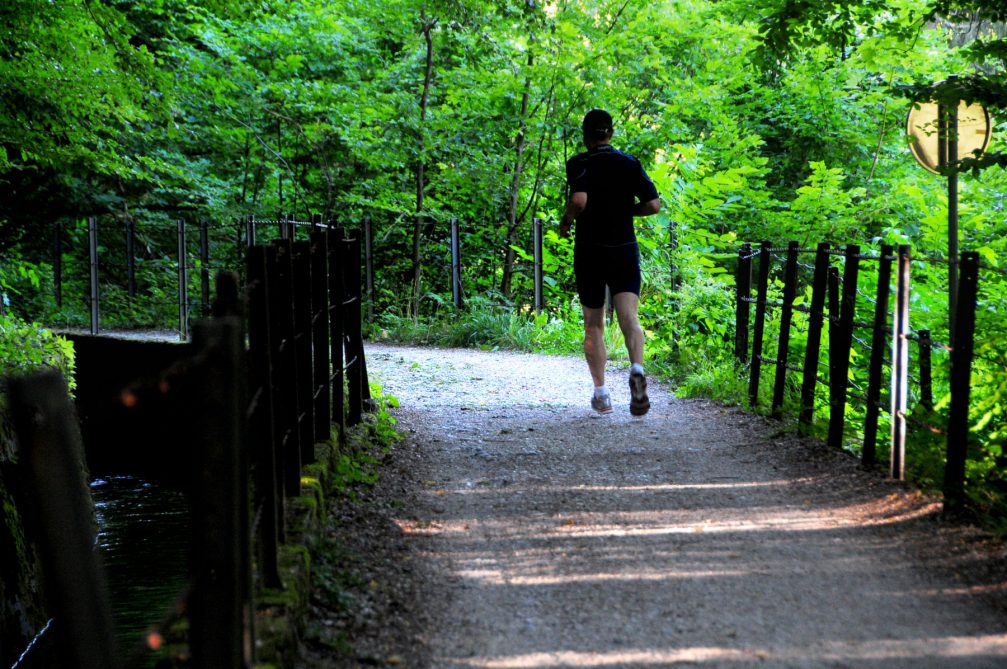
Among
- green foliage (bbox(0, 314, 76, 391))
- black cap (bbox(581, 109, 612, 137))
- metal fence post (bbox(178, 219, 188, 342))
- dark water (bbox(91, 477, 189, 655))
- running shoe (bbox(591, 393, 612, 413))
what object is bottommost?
dark water (bbox(91, 477, 189, 655))

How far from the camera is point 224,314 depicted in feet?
9.53

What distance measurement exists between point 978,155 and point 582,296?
2876 millimetres

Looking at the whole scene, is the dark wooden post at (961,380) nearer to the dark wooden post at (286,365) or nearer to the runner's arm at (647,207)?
the runner's arm at (647,207)

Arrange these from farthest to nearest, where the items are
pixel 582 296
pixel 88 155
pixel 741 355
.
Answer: pixel 88 155
pixel 741 355
pixel 582 296

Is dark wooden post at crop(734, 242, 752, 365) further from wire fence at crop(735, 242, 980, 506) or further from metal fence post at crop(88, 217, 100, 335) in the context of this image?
metal fence post at crop(88, 217, 100, 335)

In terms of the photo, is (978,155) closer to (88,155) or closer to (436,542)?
(436,542)

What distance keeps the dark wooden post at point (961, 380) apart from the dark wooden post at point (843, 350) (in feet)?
4.30

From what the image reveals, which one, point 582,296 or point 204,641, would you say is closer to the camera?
point 204,641

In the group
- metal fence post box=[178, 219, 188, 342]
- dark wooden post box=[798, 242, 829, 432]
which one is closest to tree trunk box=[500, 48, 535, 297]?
metal fence post box=[178, 219, 188, 342]

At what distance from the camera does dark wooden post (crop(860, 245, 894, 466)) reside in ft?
18.9

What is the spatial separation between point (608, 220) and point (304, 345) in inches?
114

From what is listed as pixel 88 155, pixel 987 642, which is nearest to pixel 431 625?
pixel 987 642

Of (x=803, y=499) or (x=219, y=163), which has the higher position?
(x=219, y=163)

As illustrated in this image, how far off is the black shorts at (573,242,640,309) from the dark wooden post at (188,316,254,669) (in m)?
4.79
